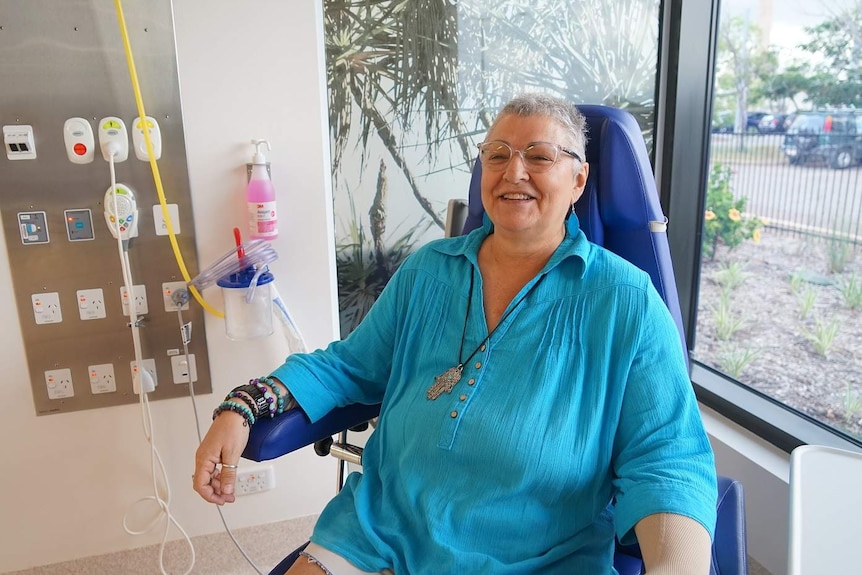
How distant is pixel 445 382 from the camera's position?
47.9 inches

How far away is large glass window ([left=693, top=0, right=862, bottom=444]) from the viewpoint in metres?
1.76

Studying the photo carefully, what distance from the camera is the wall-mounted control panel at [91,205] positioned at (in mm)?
1619

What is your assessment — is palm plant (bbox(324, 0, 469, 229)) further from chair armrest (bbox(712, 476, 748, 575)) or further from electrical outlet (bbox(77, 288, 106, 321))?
chair armrest (bbox(712, 476, 748, 575))

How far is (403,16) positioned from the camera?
6.24 ft

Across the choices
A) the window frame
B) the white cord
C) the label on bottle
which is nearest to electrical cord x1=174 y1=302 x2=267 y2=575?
the white cord

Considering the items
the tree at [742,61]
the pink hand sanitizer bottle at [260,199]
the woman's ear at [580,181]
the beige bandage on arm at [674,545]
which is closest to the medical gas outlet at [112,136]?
the pink hand sanitizer bottle at [260,199]

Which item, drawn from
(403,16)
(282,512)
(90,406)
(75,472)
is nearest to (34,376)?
(90,406)

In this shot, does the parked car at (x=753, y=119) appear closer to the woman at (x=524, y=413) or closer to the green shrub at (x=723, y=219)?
the green shrub at (x=723, y=219)

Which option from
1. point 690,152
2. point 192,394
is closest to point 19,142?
point 192,394

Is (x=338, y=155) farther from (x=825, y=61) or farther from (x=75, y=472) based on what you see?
(x=825, y=61)

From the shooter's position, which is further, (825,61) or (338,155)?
(338,155)

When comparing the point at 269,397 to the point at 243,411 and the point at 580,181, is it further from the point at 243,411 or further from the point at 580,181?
the point at 580,181

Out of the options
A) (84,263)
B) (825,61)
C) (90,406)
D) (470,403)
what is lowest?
(90,406)

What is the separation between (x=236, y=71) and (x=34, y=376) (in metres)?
1.01
